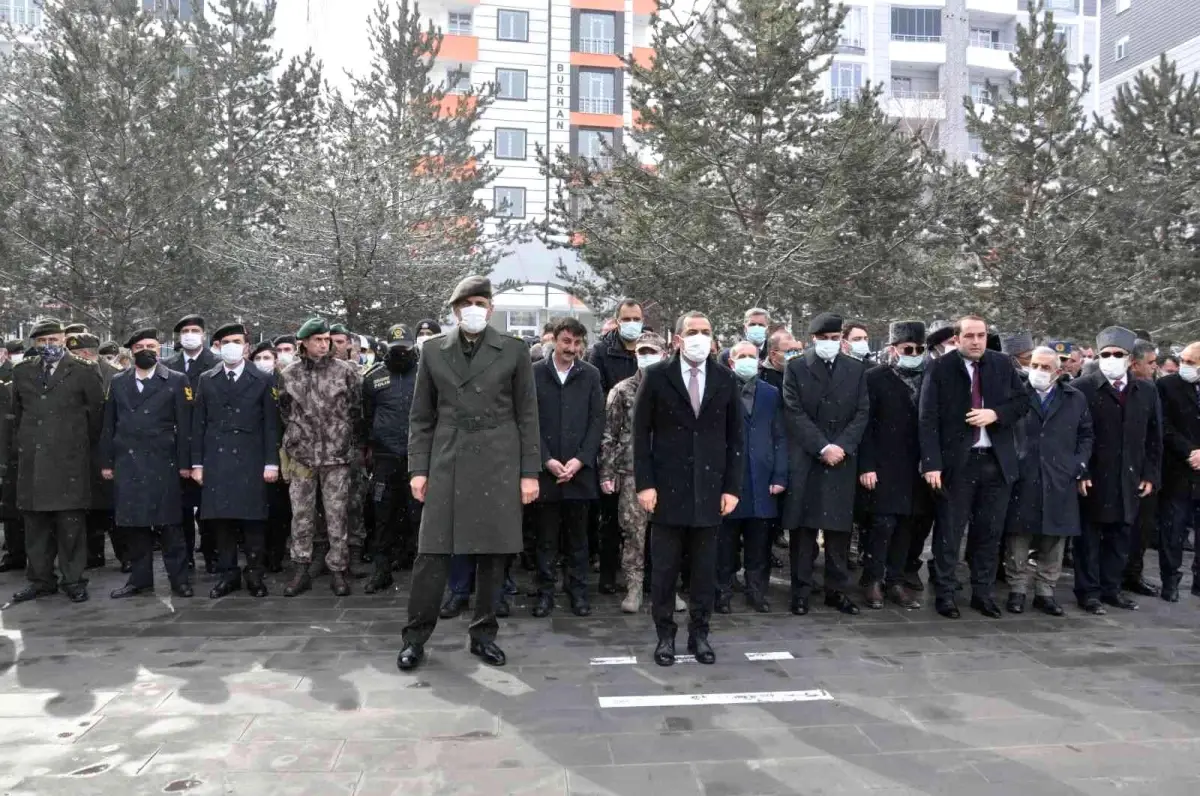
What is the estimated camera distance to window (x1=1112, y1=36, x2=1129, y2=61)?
33281 mm

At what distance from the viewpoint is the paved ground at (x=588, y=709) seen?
3723mm

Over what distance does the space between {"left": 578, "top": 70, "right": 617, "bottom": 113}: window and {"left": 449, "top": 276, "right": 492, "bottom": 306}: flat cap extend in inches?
1404

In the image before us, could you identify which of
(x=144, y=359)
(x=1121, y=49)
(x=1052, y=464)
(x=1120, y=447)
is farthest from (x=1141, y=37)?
(x=144, y=359)

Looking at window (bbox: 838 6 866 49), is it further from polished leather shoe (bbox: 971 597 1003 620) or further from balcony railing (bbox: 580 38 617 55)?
polished leather shoe (bbox: 971 597 1003 620)

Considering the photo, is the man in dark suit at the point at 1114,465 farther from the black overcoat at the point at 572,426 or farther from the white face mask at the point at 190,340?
the white face mask at the point at 190,340

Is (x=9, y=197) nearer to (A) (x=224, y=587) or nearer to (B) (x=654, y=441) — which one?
(A) (x=224, y=587)

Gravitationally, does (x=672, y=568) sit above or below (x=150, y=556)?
above

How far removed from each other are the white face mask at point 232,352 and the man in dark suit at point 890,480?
4.79 metres

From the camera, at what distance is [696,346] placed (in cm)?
535

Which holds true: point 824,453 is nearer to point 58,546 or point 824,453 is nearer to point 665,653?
point 665,653

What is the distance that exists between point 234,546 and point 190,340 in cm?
174

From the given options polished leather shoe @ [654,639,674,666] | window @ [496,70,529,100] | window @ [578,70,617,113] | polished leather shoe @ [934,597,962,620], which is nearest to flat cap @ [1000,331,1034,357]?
polished leather shoe @ [934,597,962,620]

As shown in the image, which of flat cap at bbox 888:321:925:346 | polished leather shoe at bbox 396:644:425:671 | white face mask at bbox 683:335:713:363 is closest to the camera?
polished leather shoe at bbox 396:644:425:671

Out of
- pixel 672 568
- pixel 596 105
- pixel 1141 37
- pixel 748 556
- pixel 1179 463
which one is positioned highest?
pixel 1141 37
